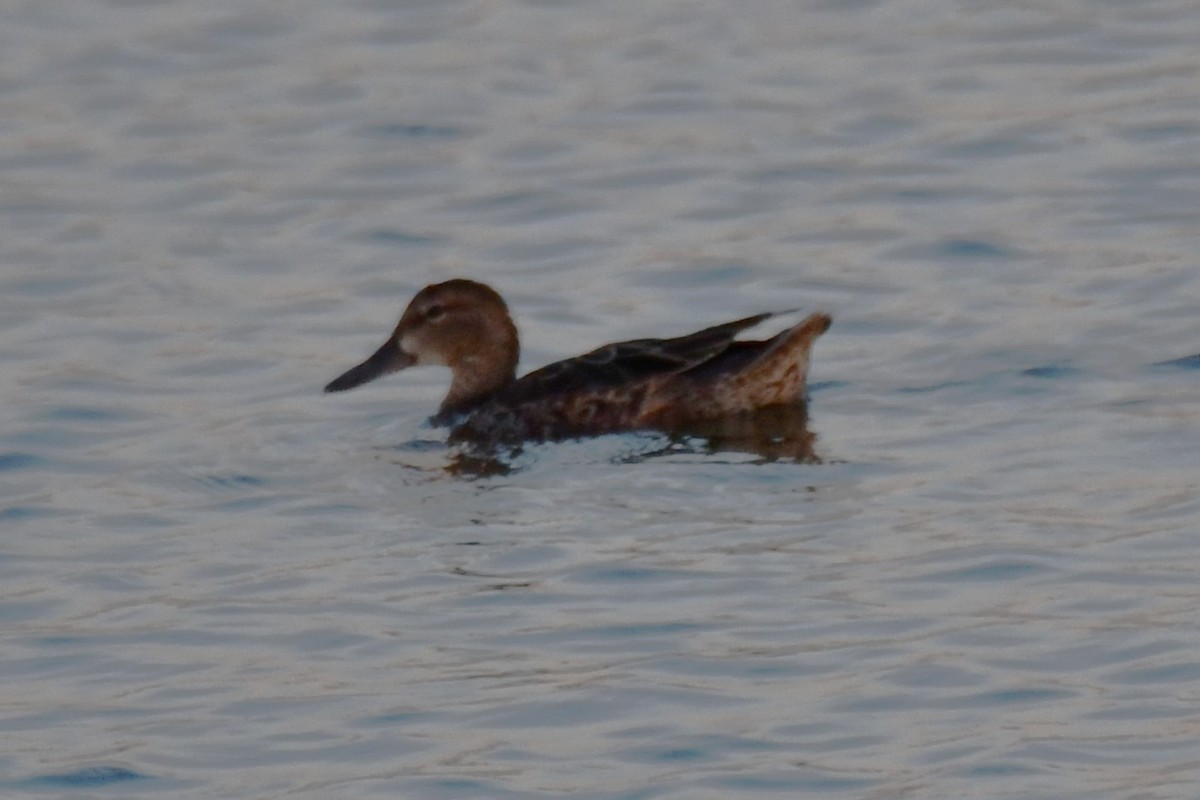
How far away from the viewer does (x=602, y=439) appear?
10.2 m

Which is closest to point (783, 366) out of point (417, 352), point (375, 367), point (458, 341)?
point (458, 341)

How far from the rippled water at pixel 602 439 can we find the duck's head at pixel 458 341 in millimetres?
240

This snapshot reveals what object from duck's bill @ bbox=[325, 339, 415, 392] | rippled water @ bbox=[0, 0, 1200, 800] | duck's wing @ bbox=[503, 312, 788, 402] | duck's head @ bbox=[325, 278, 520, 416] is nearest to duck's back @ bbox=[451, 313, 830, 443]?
duck's wing @ bbox=[503, 312, 788, 402]

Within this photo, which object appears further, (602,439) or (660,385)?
(660,385)

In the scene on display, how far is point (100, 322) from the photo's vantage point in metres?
12.5

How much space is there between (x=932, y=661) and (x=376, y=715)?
1446 mm

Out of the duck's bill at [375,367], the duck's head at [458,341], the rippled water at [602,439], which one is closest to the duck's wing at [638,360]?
the rippled water at [602,439]

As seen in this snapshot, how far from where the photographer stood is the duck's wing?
10281mm

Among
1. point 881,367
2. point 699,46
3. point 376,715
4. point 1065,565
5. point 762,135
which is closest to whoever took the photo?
point 376,715

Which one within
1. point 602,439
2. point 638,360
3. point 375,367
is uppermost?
point 638,360

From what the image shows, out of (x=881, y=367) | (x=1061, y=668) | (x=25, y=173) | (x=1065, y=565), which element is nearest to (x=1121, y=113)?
(x=881, y=367)

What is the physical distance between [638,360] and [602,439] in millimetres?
334

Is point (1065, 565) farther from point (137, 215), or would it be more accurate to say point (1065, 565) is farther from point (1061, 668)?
point (137, 215)

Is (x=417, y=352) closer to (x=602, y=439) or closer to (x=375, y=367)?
(x=375, y=367)
